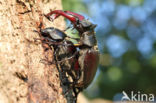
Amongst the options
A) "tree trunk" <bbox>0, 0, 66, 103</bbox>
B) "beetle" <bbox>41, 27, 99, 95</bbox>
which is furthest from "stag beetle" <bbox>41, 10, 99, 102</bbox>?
"tree trunk" <bbox>0, 0, 66, 103</bbox>

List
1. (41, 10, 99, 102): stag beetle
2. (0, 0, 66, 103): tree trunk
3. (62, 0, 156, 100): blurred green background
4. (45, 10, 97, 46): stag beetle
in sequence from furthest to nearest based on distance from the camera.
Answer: (62, 0, 156, 100): blurred green background < (45, 10, 97, 46): stag beetle < (41, 10, 99, 102): stag beetle < (0, 0, 66, 103): tree trunk

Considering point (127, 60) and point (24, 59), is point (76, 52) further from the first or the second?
point (127, 60)

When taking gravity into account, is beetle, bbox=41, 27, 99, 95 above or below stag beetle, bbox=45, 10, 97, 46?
below

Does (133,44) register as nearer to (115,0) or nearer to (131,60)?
(131,60)

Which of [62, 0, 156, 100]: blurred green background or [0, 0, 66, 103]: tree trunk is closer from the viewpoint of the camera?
[0, 0, 66, 103]: tree trunk

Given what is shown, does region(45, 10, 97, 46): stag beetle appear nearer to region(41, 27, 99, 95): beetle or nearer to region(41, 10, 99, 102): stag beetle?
region(41, 10, 99, 102): stag beetle

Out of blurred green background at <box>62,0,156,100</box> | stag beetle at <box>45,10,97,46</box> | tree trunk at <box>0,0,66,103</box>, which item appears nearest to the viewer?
tree trunk at <box>0,0,66,103</box>

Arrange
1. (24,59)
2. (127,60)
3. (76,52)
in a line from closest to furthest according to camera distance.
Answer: (24,59)
(76,52)
(127,60)

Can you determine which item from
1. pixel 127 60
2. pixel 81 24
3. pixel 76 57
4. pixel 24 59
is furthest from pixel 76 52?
pixel 127 60
